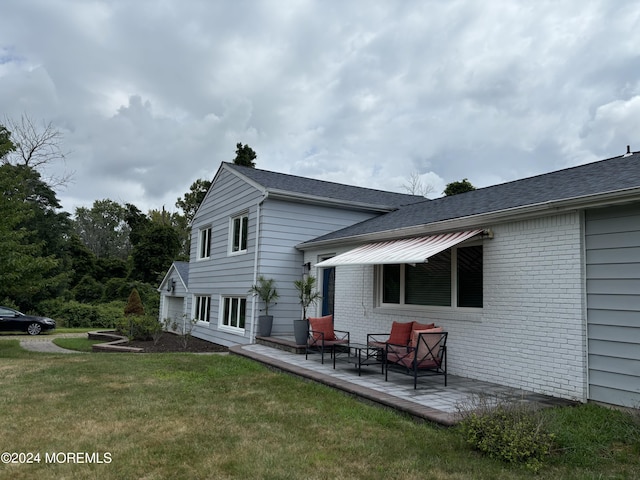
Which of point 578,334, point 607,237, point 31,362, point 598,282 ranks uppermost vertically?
point 607,237

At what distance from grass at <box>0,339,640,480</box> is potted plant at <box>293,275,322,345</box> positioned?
Answer: 330 centimetres

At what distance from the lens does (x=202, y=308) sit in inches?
768

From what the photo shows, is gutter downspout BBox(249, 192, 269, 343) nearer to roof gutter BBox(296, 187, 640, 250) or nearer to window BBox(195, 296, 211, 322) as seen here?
roof gutter BBox(296, 187, 640, 250)

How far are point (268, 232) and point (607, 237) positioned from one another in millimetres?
9851

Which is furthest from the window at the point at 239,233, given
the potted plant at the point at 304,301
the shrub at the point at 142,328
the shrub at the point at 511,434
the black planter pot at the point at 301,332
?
the shrub at the point at 511,434

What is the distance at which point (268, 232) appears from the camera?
14133mm

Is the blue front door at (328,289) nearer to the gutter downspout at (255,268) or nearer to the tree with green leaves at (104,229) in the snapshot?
the gutter downspout at (255,268)

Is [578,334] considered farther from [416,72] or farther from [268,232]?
[416,72]

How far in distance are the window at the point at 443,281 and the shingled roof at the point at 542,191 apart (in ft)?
2.81

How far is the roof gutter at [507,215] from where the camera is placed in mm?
5973

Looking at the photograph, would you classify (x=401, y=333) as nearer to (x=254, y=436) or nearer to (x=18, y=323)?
(x=254, y=436)

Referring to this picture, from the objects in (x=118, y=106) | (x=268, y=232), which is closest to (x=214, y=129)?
(x=118, y=106)

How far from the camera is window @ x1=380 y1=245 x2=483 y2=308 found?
8.51 metres

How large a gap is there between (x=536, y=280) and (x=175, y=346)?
12.5m
